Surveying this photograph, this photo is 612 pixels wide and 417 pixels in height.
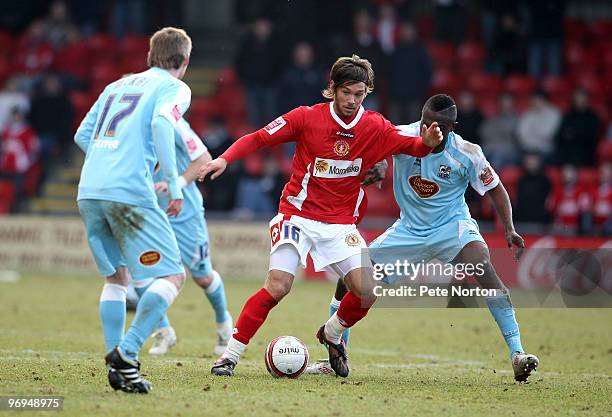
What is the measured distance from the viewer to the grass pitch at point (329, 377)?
7203mm

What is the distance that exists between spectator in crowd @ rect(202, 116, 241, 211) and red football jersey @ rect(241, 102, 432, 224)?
1168 cm

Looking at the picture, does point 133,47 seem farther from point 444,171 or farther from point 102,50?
point 444,171

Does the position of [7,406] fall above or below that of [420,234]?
below

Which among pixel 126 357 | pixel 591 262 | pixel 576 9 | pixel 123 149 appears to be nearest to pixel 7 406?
pixel 126 357

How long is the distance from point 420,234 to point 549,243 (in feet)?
30.8

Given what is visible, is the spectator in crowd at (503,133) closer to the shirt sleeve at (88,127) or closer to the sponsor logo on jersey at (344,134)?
the sponsor logo on jersey at (344,134)

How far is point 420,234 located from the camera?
946 cm

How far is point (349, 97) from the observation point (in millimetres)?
8469

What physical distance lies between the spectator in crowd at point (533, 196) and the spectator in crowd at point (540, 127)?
1.59 m

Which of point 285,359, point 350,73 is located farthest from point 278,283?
point 350,73

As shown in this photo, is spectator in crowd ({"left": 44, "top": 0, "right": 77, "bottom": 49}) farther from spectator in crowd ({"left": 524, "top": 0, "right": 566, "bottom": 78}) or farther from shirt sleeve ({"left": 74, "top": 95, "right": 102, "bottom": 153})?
shirt sleeve ({"left": 74, "top": 95, "right": 102, "bottom": 153})

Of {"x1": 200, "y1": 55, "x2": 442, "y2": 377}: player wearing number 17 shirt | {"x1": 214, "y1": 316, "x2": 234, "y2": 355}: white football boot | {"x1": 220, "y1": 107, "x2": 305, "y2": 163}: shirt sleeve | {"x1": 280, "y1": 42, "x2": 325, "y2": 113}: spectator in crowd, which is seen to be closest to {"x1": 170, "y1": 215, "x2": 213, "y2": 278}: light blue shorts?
{"x1": 214, "y1": 316, "x2": 234, "y2": 355}: white football boot

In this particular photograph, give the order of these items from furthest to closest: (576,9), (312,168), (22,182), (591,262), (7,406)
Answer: (576,9), (22,182), (591,262), (312,168), (7,406)

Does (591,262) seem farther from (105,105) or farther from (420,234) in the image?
(105,105)
